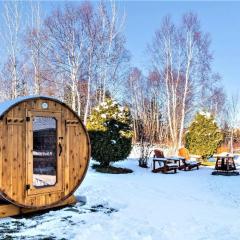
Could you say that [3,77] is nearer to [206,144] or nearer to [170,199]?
[206,144]

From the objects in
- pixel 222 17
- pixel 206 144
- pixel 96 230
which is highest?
pixel 222 17

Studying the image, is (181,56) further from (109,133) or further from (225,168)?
(109,133)

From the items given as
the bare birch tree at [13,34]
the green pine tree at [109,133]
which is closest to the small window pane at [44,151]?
the green pine tree at [109,133]

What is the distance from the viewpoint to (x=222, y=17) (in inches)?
630

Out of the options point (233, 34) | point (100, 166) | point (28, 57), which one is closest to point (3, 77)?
point (28, 57)

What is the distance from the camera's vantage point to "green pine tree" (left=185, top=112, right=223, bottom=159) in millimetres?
15344

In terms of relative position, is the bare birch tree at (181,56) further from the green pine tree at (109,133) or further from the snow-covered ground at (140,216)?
the snow-covered ground at (140,216)

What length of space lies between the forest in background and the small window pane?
9292 millimetres

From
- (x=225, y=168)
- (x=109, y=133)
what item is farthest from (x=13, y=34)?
(x=225, y=168)

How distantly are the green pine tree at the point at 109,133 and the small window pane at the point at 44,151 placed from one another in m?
5.34

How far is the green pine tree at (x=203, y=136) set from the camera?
15344 mm

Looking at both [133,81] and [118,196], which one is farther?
[133,81]

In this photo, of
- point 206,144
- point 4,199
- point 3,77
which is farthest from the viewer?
point 3,77

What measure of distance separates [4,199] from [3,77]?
1563 cm
